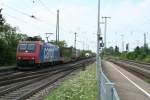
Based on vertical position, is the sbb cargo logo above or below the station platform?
above

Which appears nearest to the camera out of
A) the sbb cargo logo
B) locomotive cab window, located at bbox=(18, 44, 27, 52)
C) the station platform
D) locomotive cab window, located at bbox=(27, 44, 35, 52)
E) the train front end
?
the station platform

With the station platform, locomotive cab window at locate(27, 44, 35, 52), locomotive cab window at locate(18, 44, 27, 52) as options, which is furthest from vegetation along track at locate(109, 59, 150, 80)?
locomotive cab window at locate(18, 44, 27, 52)

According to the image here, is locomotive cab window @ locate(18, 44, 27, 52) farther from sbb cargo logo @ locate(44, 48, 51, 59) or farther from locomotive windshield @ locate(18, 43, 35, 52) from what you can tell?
sbb cargo logo @ locate(44, 48, 51, 59)

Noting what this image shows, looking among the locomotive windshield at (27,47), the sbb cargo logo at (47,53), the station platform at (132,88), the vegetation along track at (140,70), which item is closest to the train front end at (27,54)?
the locomotive windshield at (27,47)

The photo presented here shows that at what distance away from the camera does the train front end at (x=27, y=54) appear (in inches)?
1905

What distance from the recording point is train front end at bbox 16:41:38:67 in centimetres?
4838

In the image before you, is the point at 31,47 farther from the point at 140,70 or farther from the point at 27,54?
the point at 140,70

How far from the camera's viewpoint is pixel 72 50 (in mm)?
106875

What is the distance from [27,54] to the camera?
48.8 m

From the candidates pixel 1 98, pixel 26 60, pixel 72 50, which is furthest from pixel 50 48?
pixel 72 50

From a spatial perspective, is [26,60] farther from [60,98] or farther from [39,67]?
[60,98]

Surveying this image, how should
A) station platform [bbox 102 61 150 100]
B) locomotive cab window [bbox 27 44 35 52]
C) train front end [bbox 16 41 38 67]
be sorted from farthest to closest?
locomotive cab window [bbox 27 44 35 52] → train front end [bbox 16 41 38 67] → station platform [bbox 102 61 150 100]

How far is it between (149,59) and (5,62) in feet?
203

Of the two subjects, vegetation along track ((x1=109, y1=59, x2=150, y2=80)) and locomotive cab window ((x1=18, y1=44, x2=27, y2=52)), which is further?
locomotive cab window ((x1=18, y1=44, x2=27, y2=52))
